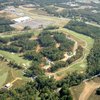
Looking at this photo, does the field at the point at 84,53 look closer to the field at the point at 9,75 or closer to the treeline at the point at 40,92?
the field at the point at 9,75

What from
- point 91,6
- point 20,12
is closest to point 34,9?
point 20,12

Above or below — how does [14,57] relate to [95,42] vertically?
below

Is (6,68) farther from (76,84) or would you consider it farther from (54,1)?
(54,1)

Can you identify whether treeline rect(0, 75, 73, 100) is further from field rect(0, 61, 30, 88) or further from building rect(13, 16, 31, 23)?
building rect(13, 16, 31, 23)

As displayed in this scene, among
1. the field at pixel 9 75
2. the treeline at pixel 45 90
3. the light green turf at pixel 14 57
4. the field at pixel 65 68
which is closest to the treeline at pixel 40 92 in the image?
→ the treeline at pixel 45 90

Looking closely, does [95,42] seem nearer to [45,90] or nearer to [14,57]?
[14,57]

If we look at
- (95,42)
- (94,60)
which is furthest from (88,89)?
(95,42)

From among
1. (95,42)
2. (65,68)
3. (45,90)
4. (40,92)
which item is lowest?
(65,68)
